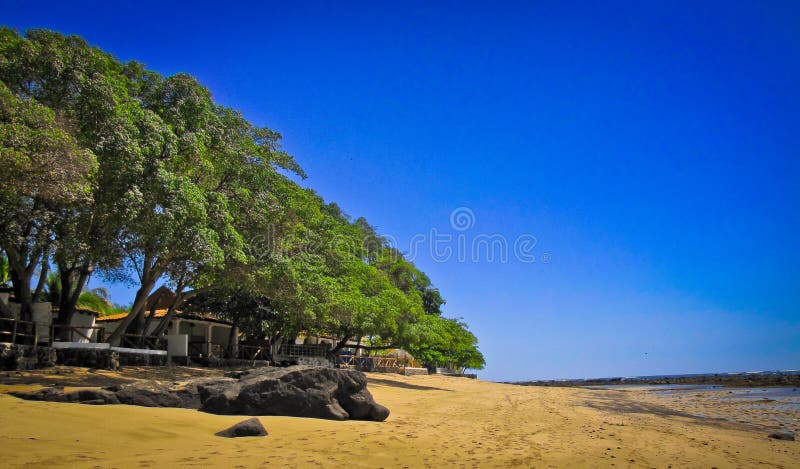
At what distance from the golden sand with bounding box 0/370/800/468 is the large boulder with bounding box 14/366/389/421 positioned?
1.56 feet

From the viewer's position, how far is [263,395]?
9.70 meters

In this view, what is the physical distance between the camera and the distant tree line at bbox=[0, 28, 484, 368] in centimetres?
1168

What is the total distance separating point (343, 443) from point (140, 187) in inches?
375

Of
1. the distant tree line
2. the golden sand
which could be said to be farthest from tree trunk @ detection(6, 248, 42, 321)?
the golden sand

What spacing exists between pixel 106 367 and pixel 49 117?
8.72 m

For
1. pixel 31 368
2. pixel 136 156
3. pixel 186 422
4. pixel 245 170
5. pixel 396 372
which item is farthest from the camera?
pixel 396 372

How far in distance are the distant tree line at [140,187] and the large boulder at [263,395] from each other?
16.2ft

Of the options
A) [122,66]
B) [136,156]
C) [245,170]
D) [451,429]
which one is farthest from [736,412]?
[122,66]

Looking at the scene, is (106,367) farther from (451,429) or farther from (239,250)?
(451,429)

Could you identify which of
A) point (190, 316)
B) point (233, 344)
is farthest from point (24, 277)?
point (190, 316)

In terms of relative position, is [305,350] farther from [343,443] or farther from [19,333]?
[343,443]

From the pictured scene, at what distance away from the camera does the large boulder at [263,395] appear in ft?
30.2

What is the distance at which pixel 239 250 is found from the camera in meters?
16.2

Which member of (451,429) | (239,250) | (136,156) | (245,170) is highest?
(245,170)
